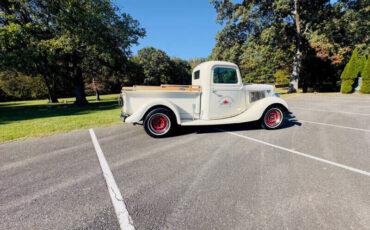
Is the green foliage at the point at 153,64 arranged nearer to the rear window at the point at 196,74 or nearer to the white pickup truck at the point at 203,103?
the rear window at the point at 196,74

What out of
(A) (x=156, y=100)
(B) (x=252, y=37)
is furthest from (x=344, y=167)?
(B) (x=252, y=37)

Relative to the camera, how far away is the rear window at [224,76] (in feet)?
16.2

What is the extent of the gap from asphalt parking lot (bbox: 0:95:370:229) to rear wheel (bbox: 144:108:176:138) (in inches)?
15.7

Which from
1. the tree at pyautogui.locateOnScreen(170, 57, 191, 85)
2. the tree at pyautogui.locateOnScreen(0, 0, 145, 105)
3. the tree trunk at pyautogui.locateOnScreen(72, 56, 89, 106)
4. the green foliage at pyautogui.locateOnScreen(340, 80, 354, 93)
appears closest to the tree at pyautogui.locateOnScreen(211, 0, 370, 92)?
the green foliage at pyautogui.locateOnScreen(340, 80, 354, 93)

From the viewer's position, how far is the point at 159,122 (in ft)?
15.5

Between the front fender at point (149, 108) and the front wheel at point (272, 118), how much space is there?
2956 millimetres

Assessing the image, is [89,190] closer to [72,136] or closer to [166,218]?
[166,218]

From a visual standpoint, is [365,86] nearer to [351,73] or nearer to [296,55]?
[351,73]

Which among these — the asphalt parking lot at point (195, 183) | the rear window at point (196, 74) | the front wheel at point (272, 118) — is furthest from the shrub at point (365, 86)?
the rear window at point (196, 74)

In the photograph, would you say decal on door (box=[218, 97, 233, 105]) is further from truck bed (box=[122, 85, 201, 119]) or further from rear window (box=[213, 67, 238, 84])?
truck bed (box=[122, 85, 201, 119])

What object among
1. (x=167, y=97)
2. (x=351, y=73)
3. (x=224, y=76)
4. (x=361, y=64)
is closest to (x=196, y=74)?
(x=224, y=76)

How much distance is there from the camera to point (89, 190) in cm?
230

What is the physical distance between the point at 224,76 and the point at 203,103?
1.18 metres

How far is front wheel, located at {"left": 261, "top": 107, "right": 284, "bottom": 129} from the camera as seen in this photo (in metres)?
5.11
